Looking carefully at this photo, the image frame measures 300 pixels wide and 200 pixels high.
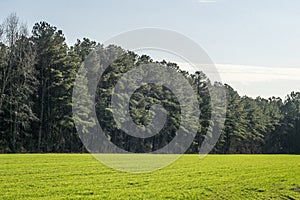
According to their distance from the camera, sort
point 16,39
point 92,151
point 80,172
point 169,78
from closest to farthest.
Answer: point 80,172 < point 16,39 < point 92,151 < point 169,78

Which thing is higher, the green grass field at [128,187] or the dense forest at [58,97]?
the dense forest at [58,97]

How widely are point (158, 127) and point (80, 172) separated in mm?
51304

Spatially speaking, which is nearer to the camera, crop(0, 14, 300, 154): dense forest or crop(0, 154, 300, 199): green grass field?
crop(0, 154, 300, 199): green grass field

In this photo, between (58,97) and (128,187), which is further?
(58,97)

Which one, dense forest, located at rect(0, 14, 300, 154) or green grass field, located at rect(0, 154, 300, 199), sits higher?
dense forest, located at rect(0, 14, 300, 154)

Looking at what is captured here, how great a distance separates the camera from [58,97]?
61469 mm

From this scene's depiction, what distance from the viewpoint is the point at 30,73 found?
57469 mm

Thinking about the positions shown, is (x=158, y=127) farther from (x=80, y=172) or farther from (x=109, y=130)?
(x=80, y=172)

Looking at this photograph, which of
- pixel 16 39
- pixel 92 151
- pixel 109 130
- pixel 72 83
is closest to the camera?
pixel 16 39

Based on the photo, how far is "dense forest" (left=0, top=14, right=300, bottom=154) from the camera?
5656 cm

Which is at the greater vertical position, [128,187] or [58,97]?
[58,97]

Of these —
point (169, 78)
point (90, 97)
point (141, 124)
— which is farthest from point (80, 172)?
point (169, 78)

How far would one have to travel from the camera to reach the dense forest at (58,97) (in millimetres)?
A: 56562

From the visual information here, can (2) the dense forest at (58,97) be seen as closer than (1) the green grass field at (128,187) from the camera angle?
No
